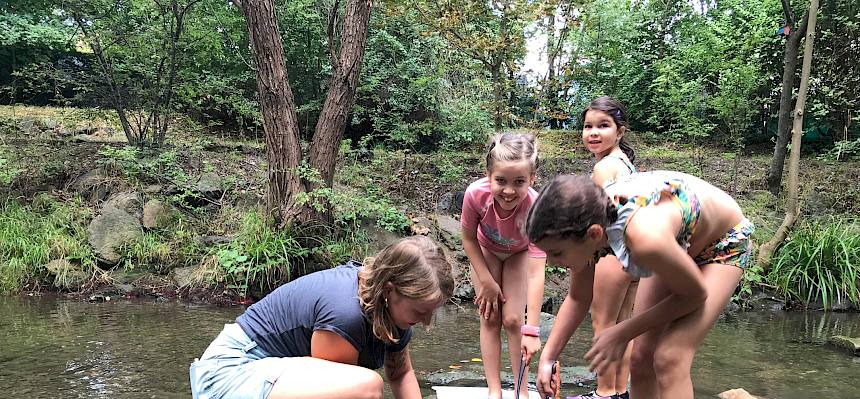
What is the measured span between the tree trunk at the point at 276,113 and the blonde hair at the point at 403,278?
12.6ft

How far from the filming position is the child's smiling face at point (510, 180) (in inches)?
90.0

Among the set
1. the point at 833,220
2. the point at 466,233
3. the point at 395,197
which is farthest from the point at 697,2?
the point at 466,233

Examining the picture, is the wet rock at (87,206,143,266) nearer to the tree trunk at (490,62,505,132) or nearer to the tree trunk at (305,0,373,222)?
the tree trunk at (305,0,373,222)

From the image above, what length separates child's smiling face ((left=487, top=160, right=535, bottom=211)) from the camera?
229cm

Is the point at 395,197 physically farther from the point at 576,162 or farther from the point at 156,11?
the point at 156,11

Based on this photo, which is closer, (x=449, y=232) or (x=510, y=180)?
(x=510, y=180)

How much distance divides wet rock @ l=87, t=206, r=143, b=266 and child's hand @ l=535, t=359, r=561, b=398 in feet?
15.7

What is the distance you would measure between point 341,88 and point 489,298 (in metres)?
3.51

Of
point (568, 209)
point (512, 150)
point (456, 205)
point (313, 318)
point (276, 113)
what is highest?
point (276, 113)

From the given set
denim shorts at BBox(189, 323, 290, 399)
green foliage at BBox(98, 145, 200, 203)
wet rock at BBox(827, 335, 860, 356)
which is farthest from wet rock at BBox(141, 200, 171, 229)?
wet rock at BBox(827, 335, 860, 356)

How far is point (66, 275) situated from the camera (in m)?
5.23

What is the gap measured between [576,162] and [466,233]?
257 inches

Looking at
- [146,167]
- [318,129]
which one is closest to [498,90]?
[318,129]

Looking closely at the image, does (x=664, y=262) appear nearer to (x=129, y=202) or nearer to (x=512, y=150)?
(x=512, y=150)
